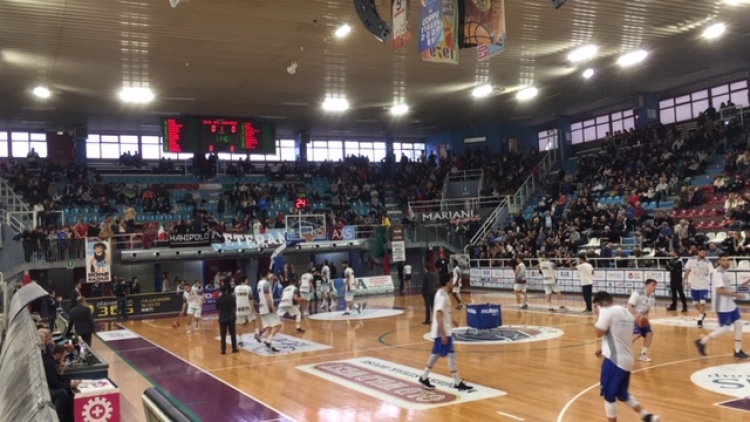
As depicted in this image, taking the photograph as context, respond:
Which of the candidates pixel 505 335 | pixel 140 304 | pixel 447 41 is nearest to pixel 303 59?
pixel 140 304

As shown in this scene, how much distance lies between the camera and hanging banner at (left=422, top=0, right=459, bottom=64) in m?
11.7

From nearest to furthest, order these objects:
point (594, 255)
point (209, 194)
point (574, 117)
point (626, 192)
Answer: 1. point (594, 255)
2. point (626, 192)
3. point (209, 194)
4. point (574, 117)

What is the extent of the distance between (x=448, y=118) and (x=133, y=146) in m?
19.0

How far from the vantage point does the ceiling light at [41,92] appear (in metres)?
26.9

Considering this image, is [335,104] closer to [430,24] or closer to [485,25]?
[485,25]

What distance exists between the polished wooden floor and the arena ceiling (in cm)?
889

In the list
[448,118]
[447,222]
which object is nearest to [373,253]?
[447,222]

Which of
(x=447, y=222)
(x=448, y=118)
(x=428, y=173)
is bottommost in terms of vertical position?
(x=447, y=222)

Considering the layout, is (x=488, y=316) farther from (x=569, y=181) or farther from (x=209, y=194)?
(x=209, y=194)

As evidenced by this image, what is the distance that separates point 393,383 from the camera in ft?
37.2

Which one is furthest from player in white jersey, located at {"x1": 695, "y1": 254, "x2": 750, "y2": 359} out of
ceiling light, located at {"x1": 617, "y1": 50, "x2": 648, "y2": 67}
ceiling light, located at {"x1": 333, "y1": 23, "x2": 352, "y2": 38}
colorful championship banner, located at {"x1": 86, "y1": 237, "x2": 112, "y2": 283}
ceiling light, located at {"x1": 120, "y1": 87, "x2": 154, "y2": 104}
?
ceiling light, located at {"x1": 120, "y1": 87, "x2": 154, "y2": 104}

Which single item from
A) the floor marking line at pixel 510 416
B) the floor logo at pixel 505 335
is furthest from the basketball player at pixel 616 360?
the floor logo at pixel 505 335

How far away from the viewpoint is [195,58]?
2312 cm

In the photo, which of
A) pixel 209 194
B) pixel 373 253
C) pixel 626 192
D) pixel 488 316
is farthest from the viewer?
pixel 209 194
